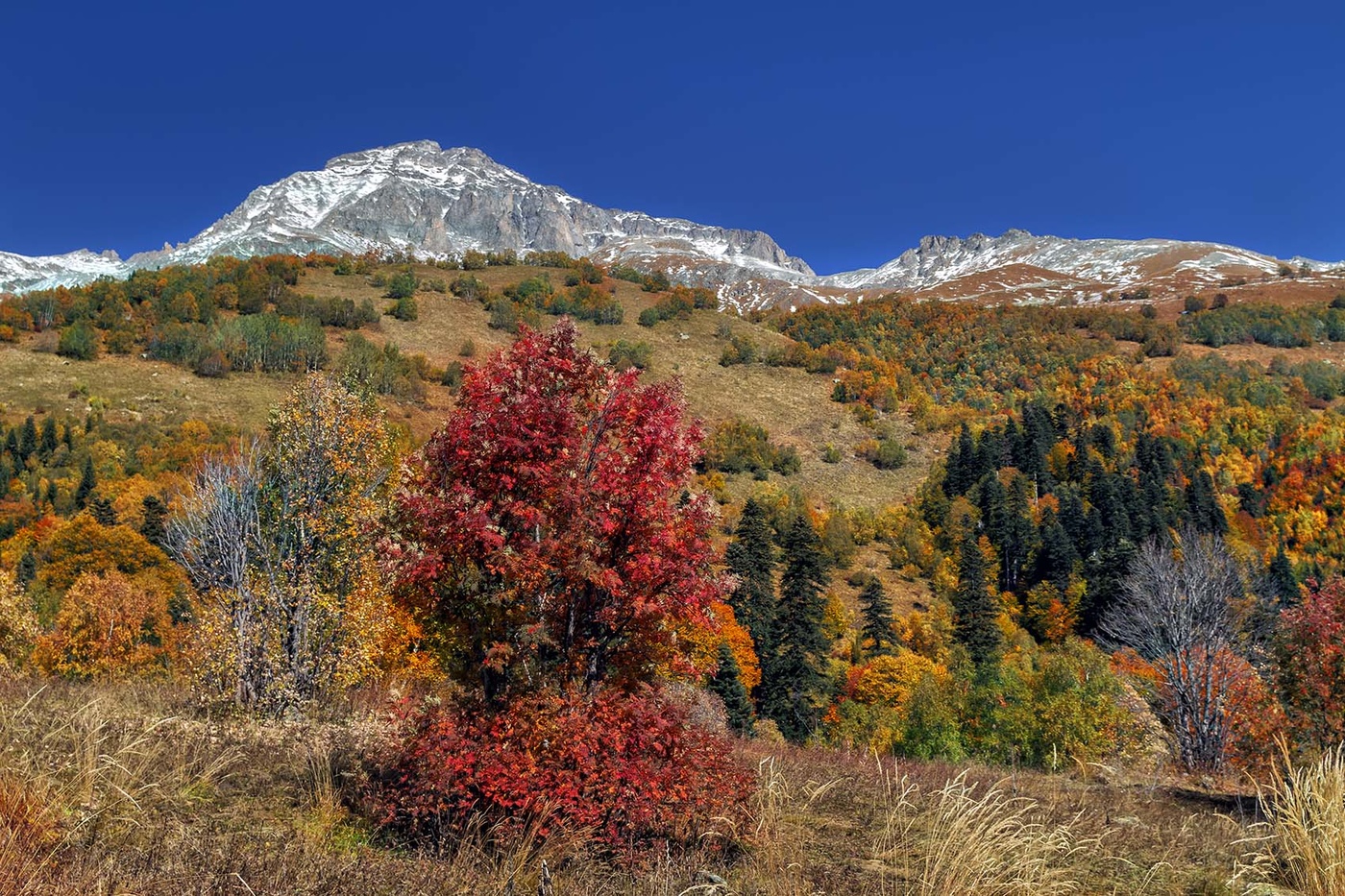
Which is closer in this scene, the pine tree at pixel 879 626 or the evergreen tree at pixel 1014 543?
the pine tree at pixel 879 626

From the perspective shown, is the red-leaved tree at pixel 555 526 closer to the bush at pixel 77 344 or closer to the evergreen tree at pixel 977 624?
the evergreen tree at pixel 977 624

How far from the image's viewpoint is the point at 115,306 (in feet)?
325

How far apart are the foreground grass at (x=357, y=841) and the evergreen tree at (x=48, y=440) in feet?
255

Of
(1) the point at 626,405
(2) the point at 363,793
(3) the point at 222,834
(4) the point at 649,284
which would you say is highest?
(4) the point at 649,284

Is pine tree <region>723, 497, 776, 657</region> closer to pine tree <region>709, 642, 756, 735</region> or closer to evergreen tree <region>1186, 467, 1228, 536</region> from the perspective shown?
pine tree <region>709, 642, 756, 735</region>

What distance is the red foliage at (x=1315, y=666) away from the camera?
13.2 metres

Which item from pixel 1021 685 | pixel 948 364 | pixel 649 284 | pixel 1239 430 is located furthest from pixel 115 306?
pixel 1239 430

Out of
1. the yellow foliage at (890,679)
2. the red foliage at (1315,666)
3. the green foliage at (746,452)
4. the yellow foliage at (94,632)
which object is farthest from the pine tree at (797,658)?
the green foliage at (746,452)

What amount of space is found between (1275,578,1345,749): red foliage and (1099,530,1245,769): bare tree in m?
11.6

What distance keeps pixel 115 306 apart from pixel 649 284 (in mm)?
91730

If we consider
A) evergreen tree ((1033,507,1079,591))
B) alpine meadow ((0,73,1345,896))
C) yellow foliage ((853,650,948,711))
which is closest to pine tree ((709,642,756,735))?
alpine meadow ((0,73,1345,896))

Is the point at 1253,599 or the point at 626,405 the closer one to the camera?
the point at 626,405

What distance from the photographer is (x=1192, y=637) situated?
89.8ft

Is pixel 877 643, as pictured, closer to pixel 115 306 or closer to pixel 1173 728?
pixel 1173 728
